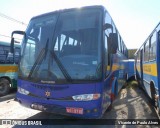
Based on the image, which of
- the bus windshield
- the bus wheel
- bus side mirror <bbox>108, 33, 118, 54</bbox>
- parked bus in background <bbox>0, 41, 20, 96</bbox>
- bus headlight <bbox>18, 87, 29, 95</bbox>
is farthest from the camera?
the bus wheel

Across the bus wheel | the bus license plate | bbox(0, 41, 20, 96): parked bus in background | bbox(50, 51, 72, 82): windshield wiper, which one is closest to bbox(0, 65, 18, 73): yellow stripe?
bbox(0, 41, 20, 96): parked bus in background

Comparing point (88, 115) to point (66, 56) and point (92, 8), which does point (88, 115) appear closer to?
point (66, 56)

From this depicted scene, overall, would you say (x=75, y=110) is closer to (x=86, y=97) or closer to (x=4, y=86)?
(x=86, y=97)

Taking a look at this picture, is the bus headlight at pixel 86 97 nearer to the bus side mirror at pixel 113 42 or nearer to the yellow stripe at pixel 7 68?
the bus side mirror at pixel 113 42

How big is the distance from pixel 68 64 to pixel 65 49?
17.9 inches

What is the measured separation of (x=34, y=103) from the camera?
18.1ft

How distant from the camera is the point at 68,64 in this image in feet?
16.9

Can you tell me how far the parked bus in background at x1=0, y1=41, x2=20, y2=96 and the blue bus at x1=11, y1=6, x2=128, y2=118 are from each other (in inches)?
212

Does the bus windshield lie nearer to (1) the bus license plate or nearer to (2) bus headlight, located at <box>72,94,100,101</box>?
(2) bus headlight, located at <box>72,94,100,101</box>

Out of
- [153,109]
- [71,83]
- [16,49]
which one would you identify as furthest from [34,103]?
[16,49]

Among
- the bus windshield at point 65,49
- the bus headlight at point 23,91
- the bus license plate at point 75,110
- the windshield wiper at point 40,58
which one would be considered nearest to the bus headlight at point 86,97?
the bus license plate at point 75,110

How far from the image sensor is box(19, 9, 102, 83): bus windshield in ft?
16.6

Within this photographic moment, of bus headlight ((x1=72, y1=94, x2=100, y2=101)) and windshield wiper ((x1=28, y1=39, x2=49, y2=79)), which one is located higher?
windshield wiper ((x1=28, y1=39, x2=49, y2=79))

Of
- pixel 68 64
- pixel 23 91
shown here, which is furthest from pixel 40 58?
pixel 23 91
